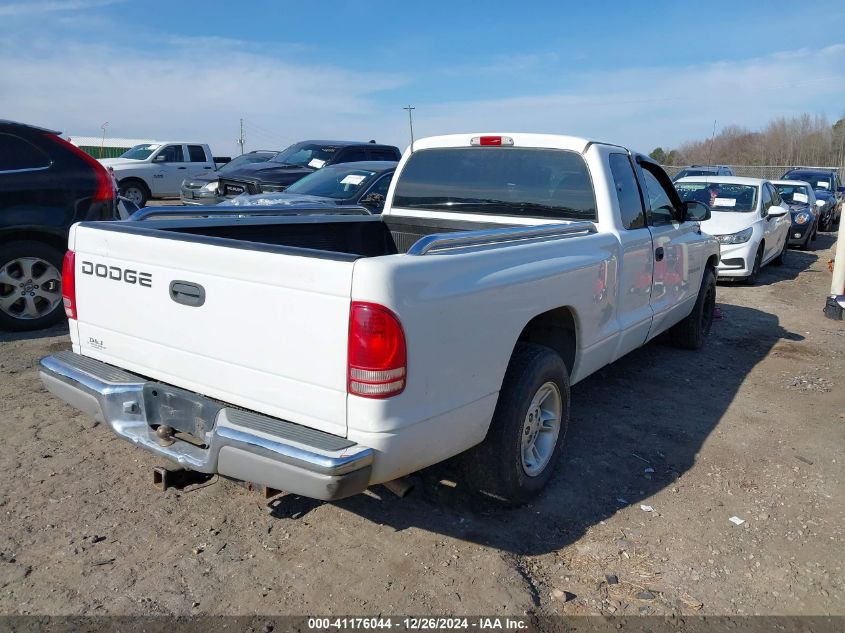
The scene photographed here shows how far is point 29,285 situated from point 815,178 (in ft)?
74.2

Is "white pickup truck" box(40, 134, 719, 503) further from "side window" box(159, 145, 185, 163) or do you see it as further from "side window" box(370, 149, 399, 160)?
"side window" box(159, 145, 185, 163)

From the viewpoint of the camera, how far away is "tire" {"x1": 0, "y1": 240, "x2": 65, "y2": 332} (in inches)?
249

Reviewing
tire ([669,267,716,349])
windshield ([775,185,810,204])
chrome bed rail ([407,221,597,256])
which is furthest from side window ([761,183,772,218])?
chrome bed rail ([407,221,597,256])

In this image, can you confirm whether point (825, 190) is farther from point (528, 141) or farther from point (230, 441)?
point (230, 441)

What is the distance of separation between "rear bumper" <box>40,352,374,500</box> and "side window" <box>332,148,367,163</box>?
11944 millimetres

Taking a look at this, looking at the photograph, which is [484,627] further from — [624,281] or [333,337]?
[624,281]

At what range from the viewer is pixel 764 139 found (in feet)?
200

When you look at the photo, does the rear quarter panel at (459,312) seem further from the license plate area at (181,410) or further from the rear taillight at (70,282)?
the rear taillight at (70,282)

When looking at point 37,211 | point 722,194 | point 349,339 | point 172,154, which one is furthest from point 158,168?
point 349,339

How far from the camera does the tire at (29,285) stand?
6320 mm

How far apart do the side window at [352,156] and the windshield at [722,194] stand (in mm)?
6581

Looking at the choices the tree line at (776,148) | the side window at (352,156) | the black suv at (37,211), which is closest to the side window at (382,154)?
the side window at (352,156)

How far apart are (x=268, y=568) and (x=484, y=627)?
3.20ft

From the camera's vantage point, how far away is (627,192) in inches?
187
